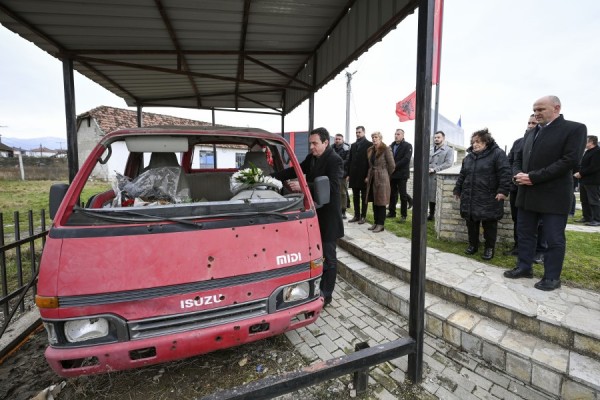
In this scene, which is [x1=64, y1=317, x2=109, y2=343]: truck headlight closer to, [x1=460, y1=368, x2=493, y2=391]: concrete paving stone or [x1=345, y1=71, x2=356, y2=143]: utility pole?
[x1=460, y1=368, x2=493, y2=391]: concrete paving stone

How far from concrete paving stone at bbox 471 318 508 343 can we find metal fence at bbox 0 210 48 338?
14.7ft

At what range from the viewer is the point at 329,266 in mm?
3564

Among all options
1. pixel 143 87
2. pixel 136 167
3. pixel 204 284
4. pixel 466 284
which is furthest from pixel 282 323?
pixel 143 87

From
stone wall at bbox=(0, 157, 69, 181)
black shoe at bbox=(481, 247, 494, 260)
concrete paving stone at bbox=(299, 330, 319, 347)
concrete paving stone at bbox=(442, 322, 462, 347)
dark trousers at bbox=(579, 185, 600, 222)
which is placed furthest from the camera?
stone wall at bbox=(0, 157, 69, 181)

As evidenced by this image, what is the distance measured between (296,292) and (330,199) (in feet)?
4.13

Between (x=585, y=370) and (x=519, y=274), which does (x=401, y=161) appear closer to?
(x=519, y=274)

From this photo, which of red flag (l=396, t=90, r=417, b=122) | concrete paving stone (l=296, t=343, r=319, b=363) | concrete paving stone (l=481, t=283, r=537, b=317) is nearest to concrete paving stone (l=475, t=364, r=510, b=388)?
concrete paving stone (l=481, t=283, r=537, b=317)

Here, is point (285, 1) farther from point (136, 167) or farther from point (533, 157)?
point (533, 157)

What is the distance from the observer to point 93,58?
17.2 ft

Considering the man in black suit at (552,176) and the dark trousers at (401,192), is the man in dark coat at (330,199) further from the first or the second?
the dark trousers at (401,192)

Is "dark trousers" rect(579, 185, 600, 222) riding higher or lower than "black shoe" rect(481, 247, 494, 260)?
higher

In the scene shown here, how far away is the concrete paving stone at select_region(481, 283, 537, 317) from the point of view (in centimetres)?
272

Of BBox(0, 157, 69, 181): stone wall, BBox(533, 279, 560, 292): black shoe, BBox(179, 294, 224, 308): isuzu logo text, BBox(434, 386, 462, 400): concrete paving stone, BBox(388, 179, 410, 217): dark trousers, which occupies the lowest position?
BBox(434, 386, 462, 400): concrete paving stone

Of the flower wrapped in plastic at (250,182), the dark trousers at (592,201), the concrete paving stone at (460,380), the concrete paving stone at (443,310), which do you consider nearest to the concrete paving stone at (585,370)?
the concrete paving stone at (460,380)
